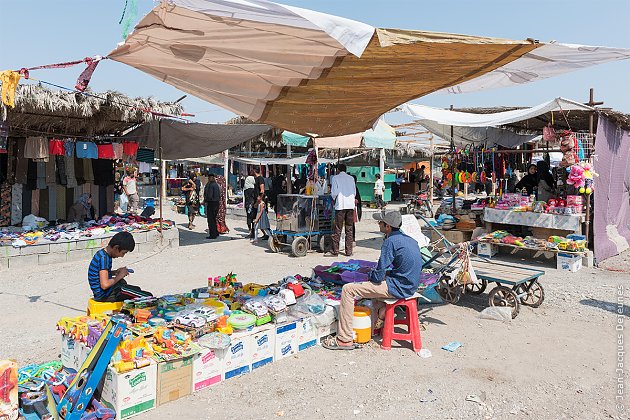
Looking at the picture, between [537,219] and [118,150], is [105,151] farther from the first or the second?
[537,219]

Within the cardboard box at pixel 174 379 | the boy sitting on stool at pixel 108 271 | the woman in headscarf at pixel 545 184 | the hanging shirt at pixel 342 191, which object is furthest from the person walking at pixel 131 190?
the cardboard box at pixel 174 379

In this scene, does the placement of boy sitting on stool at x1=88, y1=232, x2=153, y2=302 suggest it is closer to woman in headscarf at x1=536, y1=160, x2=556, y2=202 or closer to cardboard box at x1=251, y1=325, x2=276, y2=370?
cardboard box at x1=251, y1=325, x2=276, y2=370

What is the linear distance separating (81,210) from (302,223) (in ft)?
17.2

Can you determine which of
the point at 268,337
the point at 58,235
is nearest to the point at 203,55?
the point at 268,337

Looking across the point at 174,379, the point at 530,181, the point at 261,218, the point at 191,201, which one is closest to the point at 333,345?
the point at 174,379

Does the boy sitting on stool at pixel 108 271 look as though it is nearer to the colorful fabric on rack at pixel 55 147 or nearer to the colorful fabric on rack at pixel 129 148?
the colorful fabric on rack at pixel 55 147

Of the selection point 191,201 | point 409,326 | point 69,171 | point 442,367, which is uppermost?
point 69,171

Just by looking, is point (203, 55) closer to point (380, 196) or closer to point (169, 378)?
point (169, 378)

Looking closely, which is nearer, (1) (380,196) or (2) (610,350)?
(2) (610,350)

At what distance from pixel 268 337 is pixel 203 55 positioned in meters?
2.59

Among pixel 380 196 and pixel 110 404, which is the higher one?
pixel 380 196

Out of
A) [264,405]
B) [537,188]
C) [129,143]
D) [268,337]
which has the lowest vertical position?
[264,405]

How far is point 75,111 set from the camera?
9.35m

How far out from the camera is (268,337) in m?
4.54
